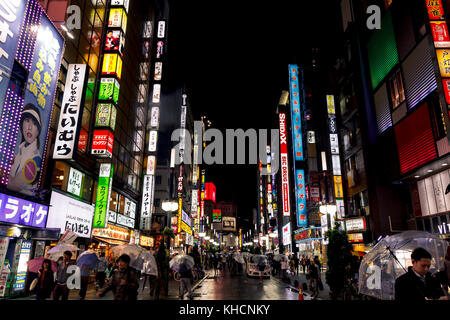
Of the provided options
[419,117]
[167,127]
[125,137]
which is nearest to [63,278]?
[419,117]

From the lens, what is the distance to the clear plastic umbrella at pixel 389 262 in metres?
6.42

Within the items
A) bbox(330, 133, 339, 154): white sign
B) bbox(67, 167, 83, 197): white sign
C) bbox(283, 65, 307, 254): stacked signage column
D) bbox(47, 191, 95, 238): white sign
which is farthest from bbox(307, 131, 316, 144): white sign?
bbox(67, 167, 83, 197): white sign

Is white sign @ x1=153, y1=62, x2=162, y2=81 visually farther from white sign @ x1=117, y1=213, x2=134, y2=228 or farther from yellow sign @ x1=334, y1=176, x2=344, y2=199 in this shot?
yellow sign @ x1=334, y1=176, x2=344, y2=199

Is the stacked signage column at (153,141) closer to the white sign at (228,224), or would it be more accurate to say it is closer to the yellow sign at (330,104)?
the yellow sign at (330,104)

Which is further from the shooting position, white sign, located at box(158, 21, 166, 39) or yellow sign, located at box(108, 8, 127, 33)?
white sign, located at box(158, 21, 166, 39)

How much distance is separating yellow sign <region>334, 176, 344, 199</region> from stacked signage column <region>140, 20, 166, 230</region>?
20008 millimetres

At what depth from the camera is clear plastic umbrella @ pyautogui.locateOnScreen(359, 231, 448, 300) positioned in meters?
6.42

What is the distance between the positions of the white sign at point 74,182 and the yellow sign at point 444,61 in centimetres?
2225

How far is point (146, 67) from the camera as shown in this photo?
39375 mm

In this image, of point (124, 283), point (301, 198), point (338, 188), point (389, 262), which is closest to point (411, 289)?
point (389, 262)

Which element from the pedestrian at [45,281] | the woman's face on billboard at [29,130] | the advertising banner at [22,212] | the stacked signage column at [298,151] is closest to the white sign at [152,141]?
the advertising banner at [22,212]

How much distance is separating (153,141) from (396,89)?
25233 mm

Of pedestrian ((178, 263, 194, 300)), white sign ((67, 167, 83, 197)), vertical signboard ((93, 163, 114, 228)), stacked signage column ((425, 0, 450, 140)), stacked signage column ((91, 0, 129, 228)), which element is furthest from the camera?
vertical signboard ((93, 163, 114, 228))
